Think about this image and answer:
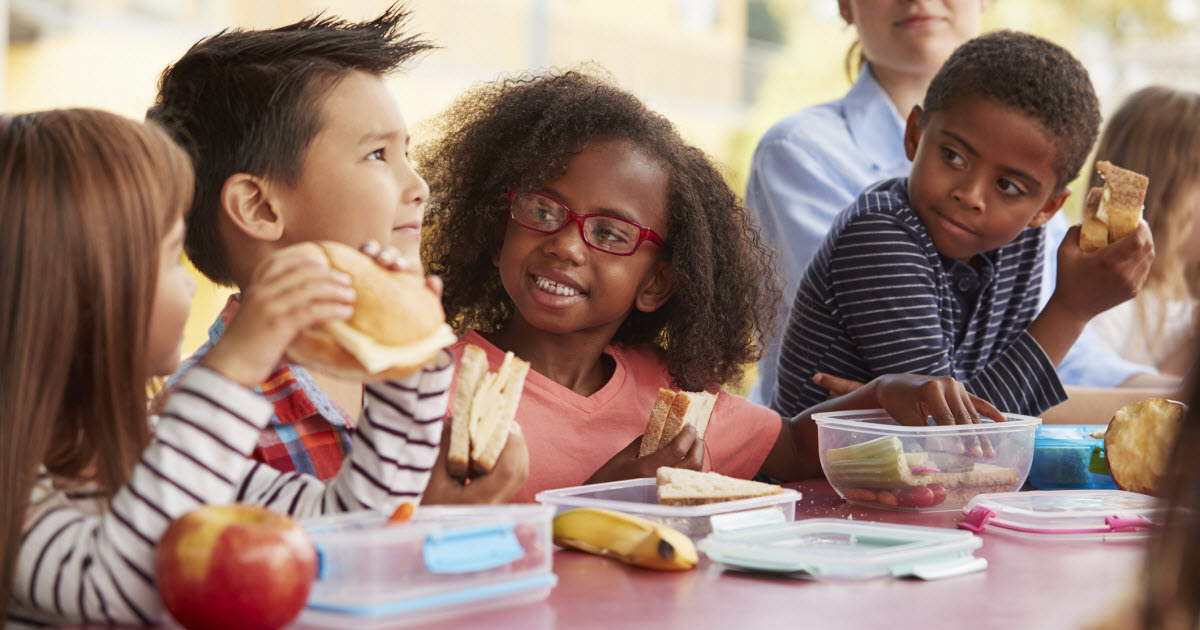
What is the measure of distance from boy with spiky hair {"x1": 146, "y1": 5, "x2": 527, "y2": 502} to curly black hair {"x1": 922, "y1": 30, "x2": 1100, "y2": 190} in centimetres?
133

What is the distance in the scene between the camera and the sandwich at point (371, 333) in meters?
1.28

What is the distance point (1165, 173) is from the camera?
405 cm

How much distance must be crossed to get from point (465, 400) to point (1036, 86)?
1656mm

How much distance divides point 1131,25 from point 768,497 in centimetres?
1668

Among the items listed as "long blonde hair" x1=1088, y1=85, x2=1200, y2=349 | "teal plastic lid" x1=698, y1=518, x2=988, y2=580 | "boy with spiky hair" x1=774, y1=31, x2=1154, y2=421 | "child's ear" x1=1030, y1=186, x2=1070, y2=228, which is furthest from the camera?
"long blonde hair" x1=1088, y1=85, x2=1200, y2=349

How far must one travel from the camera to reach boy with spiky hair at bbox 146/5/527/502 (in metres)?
1.97

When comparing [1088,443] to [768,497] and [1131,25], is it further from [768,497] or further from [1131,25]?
[1131,25]

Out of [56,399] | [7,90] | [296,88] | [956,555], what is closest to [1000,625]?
[956,555]

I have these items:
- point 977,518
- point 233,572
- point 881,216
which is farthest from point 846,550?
point 881,216

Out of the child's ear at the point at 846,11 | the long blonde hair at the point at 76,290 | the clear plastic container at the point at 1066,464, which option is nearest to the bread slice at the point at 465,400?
the long blonde hair at the point at 76,290

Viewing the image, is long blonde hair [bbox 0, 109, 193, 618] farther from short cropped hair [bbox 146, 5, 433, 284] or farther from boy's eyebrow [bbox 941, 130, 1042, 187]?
boy's eyebrow [bbox 941, 130, 1042, 187]

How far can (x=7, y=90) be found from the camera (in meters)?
9.40

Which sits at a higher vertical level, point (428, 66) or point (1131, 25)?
point (1131, 25)

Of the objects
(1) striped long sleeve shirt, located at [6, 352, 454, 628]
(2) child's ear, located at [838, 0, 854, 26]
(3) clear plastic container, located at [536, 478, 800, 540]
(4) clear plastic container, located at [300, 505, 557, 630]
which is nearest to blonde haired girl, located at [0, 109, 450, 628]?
(1) striped long sleeve shirt, located at [6, 352, 454, 628]
